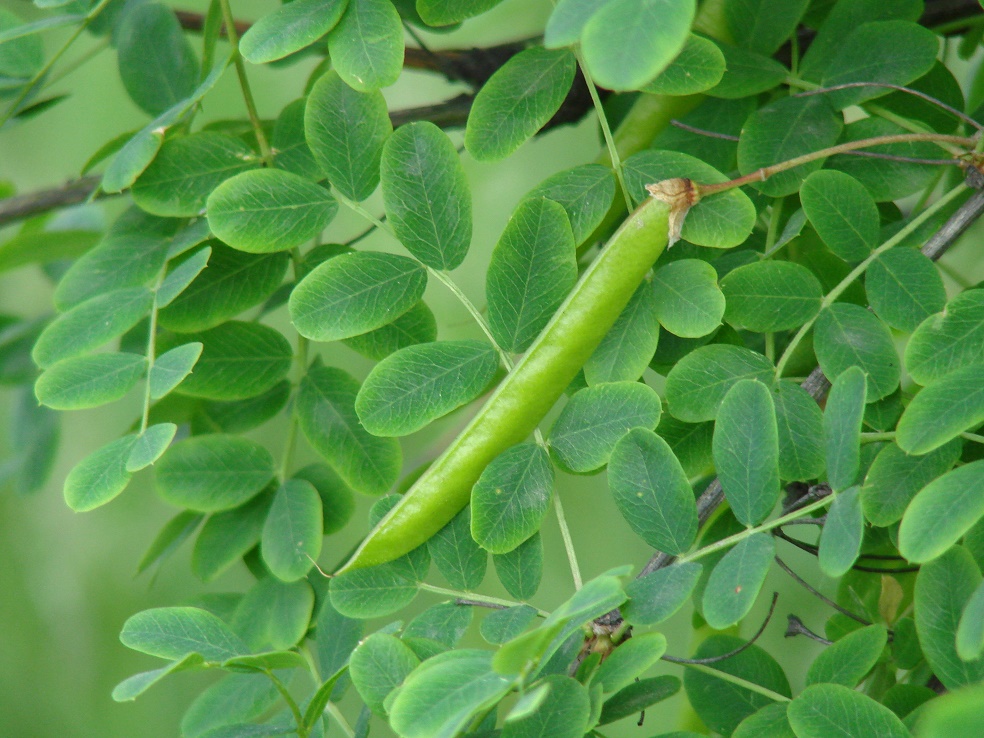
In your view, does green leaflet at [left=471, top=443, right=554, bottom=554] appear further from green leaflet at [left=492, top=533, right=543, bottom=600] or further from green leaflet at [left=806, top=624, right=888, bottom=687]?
green leaflet at [left=806, top=624, right=888, bottom=687]

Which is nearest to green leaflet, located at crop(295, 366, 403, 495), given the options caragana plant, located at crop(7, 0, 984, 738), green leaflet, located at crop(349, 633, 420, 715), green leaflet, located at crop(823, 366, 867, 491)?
caragana plant, located at crop(7, 0, 984, 738)

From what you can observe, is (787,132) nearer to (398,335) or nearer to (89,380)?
(398,335)

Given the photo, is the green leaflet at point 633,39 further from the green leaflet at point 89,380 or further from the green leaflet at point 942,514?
the green leaflet at point 89,380

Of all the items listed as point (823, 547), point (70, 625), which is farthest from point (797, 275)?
point (70, 625)

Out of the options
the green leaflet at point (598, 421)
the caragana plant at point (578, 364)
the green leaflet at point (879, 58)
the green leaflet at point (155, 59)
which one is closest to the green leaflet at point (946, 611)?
the caragana plant at point (578, 364)

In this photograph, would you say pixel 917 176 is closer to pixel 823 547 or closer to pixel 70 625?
pixel 823 547

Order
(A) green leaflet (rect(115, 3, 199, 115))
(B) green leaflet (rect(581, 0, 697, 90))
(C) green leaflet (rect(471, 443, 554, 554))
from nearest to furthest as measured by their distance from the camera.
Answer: (B) green leaflet (rect(581, 0, 697, 90)) < (C) green leaflet (rect(471, 443, 554, 554)) < (A) green leaflet (rect(115, 3, 199, 115))
